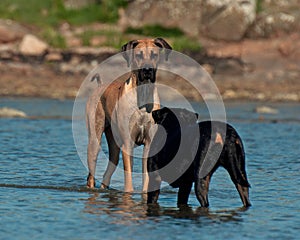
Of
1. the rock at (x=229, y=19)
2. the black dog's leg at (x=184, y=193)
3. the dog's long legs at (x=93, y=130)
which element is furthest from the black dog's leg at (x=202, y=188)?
the rock at (x=229, y=19)

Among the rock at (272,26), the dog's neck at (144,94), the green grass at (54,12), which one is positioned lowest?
the dog's neck at (144,94)

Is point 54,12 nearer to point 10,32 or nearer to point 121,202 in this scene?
point 10,32

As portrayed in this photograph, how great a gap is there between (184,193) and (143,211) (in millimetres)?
473

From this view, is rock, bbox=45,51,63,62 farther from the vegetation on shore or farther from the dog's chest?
the dog's chest

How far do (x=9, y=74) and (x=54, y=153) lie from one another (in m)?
10.6

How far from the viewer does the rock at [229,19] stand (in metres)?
26.4

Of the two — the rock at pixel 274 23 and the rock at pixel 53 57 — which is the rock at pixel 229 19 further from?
the rock at pixel 53 57

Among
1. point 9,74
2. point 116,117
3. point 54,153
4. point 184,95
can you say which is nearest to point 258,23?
point 184,95

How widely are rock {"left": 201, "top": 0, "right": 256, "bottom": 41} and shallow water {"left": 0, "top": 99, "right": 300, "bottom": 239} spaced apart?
1118 centimetres

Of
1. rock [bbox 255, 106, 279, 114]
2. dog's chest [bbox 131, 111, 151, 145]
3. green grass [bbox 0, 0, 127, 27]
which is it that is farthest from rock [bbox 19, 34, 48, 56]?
dog's chest [bbox 131, 111, 151, 145]

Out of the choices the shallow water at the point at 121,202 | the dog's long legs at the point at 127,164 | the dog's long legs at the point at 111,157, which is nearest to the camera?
the shallow water at the point at 121,202

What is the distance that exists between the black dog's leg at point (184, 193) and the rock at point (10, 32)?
54.0ft

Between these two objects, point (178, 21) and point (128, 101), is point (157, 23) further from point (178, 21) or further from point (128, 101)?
point (128, 101)

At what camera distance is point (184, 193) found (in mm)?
9570
